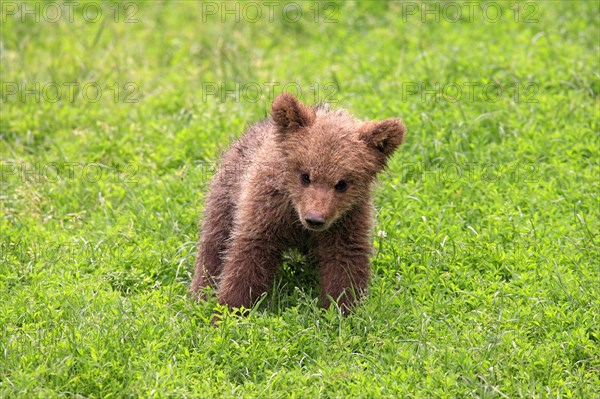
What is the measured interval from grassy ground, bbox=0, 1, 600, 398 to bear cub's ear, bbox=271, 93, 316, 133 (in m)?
1.18

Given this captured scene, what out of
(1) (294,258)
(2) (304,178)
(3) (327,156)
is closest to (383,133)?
(3) (327,156)

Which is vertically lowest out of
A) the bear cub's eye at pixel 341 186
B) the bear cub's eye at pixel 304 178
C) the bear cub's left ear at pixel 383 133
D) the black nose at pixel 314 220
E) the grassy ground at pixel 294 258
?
the grassy ground at pixel 294 258

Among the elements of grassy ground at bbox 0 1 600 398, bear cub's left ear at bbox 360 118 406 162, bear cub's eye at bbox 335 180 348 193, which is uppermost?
bear cub's left ear at bbox 360 118 406 162

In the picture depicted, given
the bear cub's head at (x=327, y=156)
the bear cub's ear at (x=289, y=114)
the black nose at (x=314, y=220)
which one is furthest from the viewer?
the bear cub's ear at (x=289, y=114)

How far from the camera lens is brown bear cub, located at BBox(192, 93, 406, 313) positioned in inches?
249

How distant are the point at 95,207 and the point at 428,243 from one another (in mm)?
2883

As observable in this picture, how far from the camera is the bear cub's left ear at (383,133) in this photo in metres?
6.41

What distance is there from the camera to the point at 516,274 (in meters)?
6.88

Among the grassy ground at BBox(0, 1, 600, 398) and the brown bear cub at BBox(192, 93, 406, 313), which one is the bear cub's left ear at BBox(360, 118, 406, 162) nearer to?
the brown bear cub at BBox(192, 93, 406, 313)

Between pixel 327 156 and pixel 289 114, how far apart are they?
403mm

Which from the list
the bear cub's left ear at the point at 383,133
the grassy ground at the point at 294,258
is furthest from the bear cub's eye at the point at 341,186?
the grassy ground at the point at 294,258

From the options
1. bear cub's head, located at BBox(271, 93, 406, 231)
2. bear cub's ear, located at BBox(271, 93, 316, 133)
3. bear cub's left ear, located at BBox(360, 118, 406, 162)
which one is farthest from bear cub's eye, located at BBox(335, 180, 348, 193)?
bear cub's ear, located at BBox(271, 93, 316, 133)

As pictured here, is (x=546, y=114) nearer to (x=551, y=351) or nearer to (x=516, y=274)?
(x=516, y=274)

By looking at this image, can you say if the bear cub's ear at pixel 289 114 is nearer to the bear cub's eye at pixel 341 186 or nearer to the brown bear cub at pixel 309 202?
the brown bear cub at pixel 309 202
